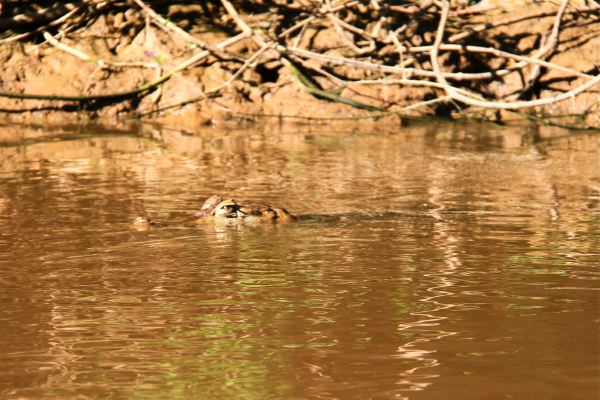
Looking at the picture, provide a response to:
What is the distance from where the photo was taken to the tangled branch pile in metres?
10.4

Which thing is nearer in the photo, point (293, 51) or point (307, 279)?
point (307, 279)

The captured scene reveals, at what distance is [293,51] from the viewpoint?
1016 centimetres

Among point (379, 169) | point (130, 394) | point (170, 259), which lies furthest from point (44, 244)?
point (379, 169)

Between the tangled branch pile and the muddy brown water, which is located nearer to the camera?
the muddy brown water

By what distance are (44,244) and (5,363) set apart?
185 cm

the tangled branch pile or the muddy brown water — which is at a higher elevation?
the tangled branch pile

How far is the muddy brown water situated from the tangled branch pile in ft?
6.99

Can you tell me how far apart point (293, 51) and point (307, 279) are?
560 cm

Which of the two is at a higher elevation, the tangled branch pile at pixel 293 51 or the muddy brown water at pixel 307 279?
the tangled branch pile at pixel 293 51

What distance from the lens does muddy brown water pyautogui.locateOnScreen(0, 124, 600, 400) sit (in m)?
3.58

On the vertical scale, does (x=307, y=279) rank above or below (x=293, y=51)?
below

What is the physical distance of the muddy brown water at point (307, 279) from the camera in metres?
3.58

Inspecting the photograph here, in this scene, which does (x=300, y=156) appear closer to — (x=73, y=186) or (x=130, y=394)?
(x=73, y=186)

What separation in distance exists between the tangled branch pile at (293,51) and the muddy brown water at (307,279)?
213 cm
